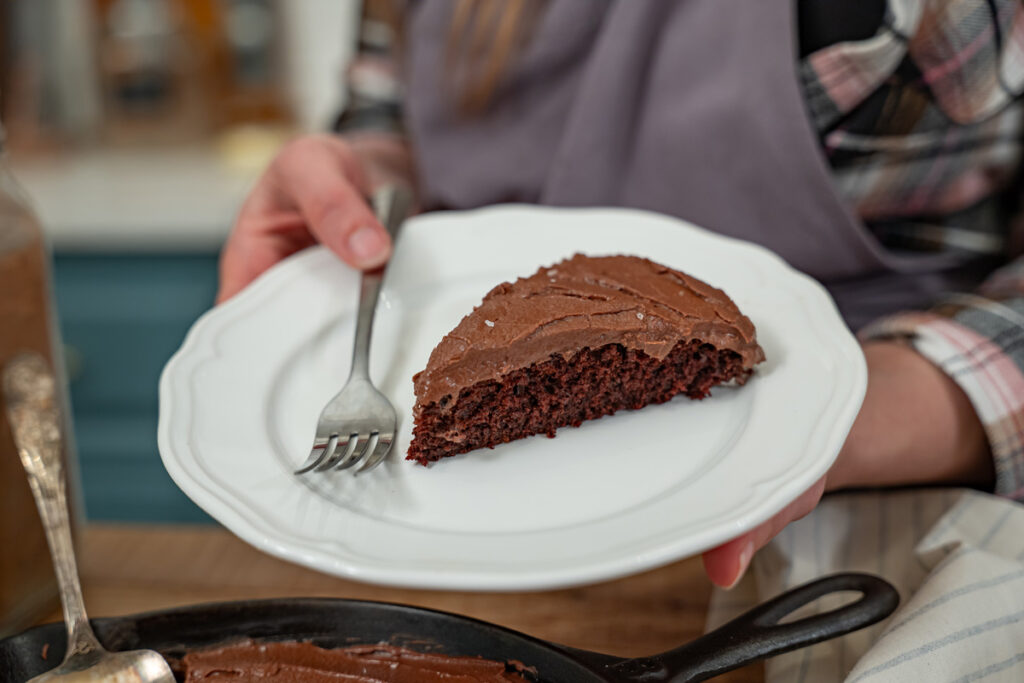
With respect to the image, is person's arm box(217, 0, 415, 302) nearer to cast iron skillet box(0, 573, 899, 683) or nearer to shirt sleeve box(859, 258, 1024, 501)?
cast iron skillet box(0, 573, 899, 683)

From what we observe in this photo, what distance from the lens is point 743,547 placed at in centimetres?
69

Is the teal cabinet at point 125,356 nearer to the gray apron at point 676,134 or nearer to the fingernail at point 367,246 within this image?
the gray apron at point 676,134

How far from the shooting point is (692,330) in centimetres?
81

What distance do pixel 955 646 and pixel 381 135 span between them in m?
1.09

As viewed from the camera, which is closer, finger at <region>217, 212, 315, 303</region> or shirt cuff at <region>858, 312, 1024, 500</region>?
shirt cuff at <region>858, 312, 1024, 500</region>

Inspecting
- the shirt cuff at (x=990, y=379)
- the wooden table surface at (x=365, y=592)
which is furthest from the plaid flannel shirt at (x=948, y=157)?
the wooden table surface at (x=365, y=592)

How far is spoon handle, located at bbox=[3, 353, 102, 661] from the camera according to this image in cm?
68

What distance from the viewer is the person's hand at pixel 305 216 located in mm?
916

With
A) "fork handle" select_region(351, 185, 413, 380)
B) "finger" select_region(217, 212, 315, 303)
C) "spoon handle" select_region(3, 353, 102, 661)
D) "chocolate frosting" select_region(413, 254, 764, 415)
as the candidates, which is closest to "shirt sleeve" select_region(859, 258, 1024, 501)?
"chocolate frosting" select_region(413, 254, 764, 415)

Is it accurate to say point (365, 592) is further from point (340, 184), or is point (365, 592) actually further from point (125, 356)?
point (125, 356)

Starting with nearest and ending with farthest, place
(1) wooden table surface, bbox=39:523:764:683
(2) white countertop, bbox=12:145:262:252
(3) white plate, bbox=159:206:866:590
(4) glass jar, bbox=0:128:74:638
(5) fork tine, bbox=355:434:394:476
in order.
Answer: (3) white plate, bbox=159:206:866:590 < (5) fork tine, bbox=355:434:394:476 < (1) wooden table surface, bbox=39:523:764:683 < (4) glass jar, bbox=0:128:74:638 < (2) white countertop, bbox=12:145:262:252

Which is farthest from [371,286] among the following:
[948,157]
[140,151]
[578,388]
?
[140,151]

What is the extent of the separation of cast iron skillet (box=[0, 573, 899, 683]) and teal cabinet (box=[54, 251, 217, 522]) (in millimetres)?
1558

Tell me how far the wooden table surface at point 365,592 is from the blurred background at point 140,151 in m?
1.22
